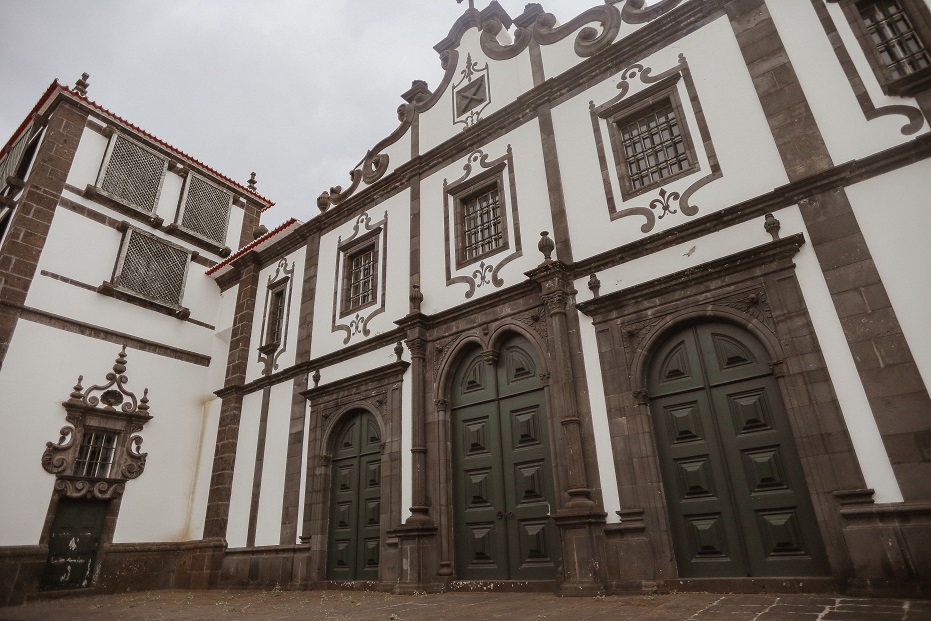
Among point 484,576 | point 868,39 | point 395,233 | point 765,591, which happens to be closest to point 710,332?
point 765,591

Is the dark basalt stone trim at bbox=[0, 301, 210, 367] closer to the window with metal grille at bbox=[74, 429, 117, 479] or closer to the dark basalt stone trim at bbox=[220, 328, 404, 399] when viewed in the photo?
the dark basalt stone trim at bbox=[220, 328, 404, 399]

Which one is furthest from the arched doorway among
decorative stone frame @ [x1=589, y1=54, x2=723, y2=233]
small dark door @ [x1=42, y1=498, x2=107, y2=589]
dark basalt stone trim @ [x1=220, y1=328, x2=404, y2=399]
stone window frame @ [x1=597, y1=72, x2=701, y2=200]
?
small dark door @ [x1=42, y1=498, x2=107, y2=589]

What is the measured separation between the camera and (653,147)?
8.75 m

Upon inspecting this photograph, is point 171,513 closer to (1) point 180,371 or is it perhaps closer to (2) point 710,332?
(1) point 180,371

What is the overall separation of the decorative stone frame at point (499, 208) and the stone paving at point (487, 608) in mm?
4986

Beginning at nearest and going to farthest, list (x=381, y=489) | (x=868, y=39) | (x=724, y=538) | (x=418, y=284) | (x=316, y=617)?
(x=316, y=617) < (x=724, y=538) < (x=868, y=39) < (x=381, y=489) < (x=418, y=284)

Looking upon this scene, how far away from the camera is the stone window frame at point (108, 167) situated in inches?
547

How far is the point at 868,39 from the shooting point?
7234mm

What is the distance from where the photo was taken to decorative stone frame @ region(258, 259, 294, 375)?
13.4m

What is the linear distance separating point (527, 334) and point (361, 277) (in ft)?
16.5

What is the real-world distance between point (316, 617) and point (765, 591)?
491 centimetres

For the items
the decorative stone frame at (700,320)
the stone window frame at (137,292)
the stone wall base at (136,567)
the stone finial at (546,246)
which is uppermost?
the stone window frame at (137,292)

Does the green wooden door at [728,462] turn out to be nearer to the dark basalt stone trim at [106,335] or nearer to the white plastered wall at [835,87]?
the white plastered wall at [835,87]

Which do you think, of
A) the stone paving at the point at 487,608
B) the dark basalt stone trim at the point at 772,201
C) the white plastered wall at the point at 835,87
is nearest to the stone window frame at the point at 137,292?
the stone paving at the point at 487,608
